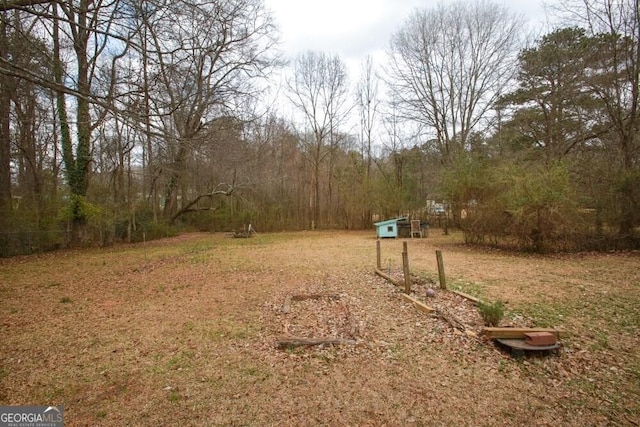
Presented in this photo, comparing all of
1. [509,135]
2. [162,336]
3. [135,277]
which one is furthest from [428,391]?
[509,135]

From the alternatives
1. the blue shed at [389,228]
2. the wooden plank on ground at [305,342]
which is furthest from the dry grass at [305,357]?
the blue shed at [389,228]

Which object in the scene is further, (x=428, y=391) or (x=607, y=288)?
(x=607, y=288)

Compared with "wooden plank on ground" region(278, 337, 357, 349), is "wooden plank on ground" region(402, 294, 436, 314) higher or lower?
higher

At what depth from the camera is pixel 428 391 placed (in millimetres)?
2623

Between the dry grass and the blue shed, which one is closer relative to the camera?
the dry grass

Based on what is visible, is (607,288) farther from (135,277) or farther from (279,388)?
(135,277)

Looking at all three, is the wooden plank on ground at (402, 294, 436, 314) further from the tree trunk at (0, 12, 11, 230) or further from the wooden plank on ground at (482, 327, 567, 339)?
the tree trunk at (0, 12, 11, 230)

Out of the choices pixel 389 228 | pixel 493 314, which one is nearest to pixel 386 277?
pixel 493 314

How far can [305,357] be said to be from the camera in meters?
3.25

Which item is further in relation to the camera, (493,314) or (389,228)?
(389,228)

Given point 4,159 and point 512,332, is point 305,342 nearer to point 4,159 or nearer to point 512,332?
point 512,332

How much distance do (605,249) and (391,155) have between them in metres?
13.4

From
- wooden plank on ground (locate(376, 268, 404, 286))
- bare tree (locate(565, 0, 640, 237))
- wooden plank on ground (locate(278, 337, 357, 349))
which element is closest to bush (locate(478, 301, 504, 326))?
wooden plank on ground (locate(278, 337, 357, 349))

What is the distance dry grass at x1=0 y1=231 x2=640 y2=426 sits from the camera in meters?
2.41
